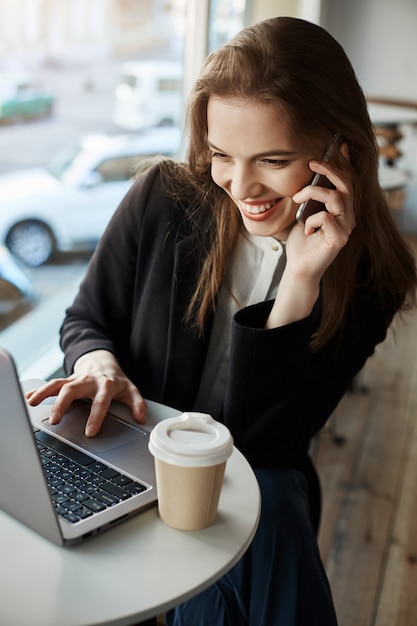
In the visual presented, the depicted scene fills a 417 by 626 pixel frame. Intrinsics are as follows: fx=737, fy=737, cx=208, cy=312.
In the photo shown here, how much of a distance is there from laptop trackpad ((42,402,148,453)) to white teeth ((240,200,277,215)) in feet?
1.31

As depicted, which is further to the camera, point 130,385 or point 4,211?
point 4,211

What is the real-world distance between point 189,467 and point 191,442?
0.10ft

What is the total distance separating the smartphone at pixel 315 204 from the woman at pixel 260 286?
14 mm

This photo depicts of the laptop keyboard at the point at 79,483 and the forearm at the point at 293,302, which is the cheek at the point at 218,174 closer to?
the forearm at the point at 293,302

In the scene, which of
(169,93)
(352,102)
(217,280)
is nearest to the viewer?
(352,102)

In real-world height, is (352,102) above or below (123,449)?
above

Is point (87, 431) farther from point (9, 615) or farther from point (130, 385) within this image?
point (9, 615)

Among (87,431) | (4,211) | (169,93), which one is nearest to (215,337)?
(87,431)

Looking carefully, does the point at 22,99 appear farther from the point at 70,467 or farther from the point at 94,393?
the point at 70,467

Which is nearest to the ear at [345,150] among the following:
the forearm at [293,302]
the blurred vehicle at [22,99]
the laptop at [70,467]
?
the forearm at [293,302]

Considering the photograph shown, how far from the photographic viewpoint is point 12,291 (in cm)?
235

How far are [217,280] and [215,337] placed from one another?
0.12 meters

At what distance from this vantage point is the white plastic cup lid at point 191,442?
2.55 feet

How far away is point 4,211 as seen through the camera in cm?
245
